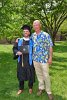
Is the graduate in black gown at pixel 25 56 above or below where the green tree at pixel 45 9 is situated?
below

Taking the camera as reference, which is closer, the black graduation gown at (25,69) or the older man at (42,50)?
the older man at (42,50)

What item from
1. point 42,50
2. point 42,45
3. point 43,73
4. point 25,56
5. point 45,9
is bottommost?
point 43,73

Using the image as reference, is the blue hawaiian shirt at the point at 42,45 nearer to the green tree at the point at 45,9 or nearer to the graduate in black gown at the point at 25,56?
the graduate in black gown at the point at 25,56

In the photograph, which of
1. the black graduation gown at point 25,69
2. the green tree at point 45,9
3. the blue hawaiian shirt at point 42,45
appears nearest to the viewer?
the blue hawaiian shirt at point 42,45

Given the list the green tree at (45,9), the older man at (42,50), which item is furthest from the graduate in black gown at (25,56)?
the green tree at (45,9)

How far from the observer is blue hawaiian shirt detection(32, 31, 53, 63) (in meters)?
7.88

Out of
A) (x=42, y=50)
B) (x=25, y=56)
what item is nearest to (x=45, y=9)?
(x=25, y=56)

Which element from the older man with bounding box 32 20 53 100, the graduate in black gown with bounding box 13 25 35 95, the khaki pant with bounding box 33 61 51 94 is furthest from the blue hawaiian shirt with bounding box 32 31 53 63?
the graduate in black gown with bounding box 13 25 35 95

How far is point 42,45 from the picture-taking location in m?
7.92

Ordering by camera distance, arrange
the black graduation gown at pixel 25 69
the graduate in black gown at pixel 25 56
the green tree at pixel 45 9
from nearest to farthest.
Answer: the graduate in black gown at pixel 25 56
the black graduation gown at pixel 25 69
the green tree at pixel 45 9

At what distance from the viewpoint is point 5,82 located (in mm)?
10555

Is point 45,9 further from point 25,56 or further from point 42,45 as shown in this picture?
point 42,45

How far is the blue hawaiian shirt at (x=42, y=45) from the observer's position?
25.9 ft

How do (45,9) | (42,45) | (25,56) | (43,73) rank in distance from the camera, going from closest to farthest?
(42,45), (43,73), (25,56), (45,9)
